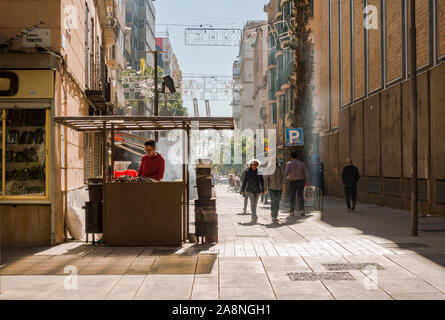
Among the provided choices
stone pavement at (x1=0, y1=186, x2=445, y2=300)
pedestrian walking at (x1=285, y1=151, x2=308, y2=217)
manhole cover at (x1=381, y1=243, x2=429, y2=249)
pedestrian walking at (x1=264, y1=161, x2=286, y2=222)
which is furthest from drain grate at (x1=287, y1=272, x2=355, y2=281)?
pedestrian walking at (x1=285, y1=151, x2=308, y2=217)

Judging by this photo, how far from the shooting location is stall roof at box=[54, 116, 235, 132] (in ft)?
35.2

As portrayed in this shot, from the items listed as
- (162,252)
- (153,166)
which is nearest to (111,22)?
(153,166)

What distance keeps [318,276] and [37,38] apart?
6.95 meters

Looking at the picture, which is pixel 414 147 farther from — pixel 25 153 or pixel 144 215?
pixel 25 153

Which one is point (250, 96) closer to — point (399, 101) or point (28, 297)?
point (399, 101)

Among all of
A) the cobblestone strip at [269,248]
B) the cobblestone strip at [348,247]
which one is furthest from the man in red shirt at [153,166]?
the cobblestone strip at [348,247]

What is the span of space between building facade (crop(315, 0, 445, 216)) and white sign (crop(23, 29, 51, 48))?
10.5 m

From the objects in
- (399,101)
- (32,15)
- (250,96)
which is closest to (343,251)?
(32,15)

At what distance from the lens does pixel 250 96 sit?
115m

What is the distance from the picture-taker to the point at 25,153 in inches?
443

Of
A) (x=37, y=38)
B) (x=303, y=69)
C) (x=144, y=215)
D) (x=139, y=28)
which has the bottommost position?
(x=144, y=215)

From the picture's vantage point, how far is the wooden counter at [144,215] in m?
10.9

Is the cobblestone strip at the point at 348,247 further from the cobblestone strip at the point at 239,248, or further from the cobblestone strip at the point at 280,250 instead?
the cobblestone strip at the point at 239,248
